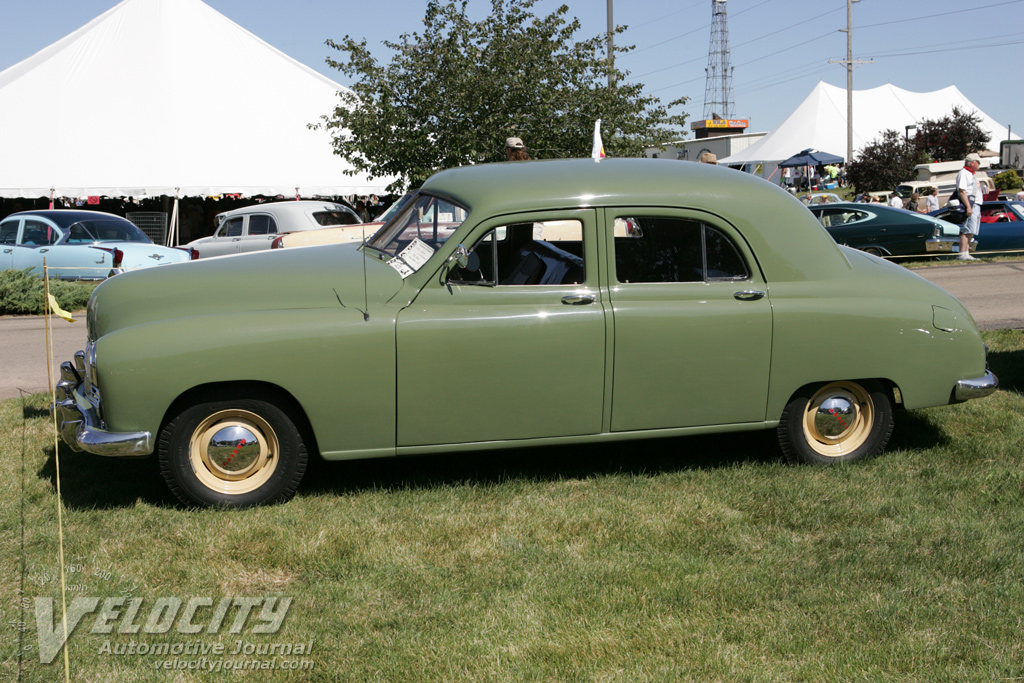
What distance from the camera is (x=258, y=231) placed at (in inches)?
642

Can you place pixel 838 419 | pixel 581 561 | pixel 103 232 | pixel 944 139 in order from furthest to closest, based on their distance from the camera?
1. pixel 944 139
2. pixel 103 232
3. pixel 838 419
4. pixel 581 561

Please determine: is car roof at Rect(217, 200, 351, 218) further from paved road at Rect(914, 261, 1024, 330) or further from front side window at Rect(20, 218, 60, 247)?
paved road at Rect(914, 261, 1024, 330)

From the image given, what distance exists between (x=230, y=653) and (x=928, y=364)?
154 inches

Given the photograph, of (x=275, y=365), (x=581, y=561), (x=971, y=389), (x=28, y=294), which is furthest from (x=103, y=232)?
(x=971, y=389)

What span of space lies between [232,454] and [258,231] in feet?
40.6

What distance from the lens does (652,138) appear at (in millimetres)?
20406

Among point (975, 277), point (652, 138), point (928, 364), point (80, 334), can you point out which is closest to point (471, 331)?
point (928, 364)

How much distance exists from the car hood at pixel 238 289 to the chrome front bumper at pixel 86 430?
1.10ft

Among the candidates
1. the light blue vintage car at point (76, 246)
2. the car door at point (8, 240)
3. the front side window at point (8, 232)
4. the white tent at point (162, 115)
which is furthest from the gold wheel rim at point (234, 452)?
the white tent at point (162, 115)

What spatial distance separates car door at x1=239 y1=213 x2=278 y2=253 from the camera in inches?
623

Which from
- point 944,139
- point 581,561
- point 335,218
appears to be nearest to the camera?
point 581,561

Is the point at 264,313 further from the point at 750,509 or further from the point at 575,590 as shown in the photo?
the point at 750,509

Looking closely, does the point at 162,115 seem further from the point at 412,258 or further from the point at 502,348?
the point at 502,348

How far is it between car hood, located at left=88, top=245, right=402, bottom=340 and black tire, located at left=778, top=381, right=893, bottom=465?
237 cm
